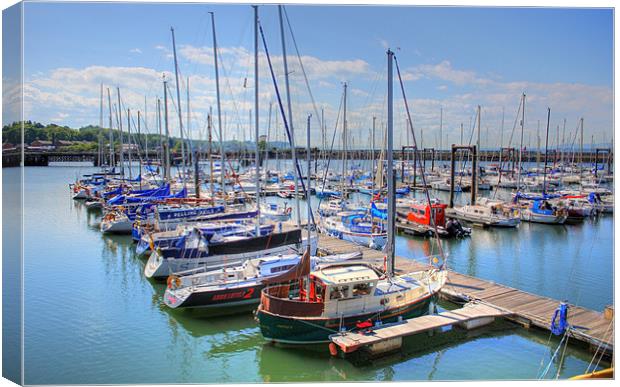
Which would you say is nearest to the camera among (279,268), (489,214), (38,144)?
(279,268)

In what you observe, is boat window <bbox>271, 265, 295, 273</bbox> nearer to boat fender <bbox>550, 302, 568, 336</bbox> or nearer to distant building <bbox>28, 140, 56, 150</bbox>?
boat fender <bbox>550, 302, 568, 336</bbox>

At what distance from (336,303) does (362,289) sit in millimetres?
683

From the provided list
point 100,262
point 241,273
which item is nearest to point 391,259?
point 241,273

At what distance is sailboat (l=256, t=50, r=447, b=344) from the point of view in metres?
10.2

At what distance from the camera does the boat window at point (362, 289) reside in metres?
10.6

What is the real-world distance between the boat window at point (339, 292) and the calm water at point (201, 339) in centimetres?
105

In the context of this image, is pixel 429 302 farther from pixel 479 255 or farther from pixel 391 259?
pixel 479 255

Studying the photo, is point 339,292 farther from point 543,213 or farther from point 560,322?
point 543,213

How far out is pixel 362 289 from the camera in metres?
10.7

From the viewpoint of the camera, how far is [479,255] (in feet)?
63.6

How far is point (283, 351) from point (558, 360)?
211 inches

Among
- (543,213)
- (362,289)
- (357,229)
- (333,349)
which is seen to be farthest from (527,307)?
(543,213)

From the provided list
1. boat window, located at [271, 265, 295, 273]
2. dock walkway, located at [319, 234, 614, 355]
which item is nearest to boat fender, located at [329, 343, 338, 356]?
boat window, located at [271, 265, 295, 273]

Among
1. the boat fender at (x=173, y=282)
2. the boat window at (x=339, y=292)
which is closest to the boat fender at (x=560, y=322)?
the boat window at (x=339, y=292)
